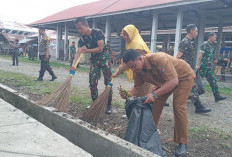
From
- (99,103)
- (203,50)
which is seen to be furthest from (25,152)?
(203,50)

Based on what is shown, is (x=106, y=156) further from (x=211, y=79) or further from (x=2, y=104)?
(x=211, y=79)

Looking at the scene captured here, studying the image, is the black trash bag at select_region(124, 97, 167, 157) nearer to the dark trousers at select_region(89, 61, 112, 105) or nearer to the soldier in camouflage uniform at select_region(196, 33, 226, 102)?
the dark trousers at select_region(89, 61, 112, 105)

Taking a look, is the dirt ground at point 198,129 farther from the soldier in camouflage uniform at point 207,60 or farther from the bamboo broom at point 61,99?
the soldier in camouflage uniform at point 207,60

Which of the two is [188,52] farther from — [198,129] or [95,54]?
[95,54]

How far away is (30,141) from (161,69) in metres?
1.65

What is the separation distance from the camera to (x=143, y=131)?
2.27m

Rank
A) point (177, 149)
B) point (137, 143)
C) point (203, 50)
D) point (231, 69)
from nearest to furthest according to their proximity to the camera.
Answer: point (137, 143) → point (177, 149) → point (203, 50) → point (231, 69)

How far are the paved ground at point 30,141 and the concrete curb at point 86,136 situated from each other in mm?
248

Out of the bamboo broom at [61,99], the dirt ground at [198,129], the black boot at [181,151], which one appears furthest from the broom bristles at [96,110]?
the black boot at [181,151]

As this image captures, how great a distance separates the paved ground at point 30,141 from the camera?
6.77 ft

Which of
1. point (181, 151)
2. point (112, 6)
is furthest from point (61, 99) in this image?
point (112, 6)

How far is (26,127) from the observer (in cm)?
271

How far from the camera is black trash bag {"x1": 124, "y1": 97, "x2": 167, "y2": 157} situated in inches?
87.8

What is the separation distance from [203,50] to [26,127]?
163 inches
